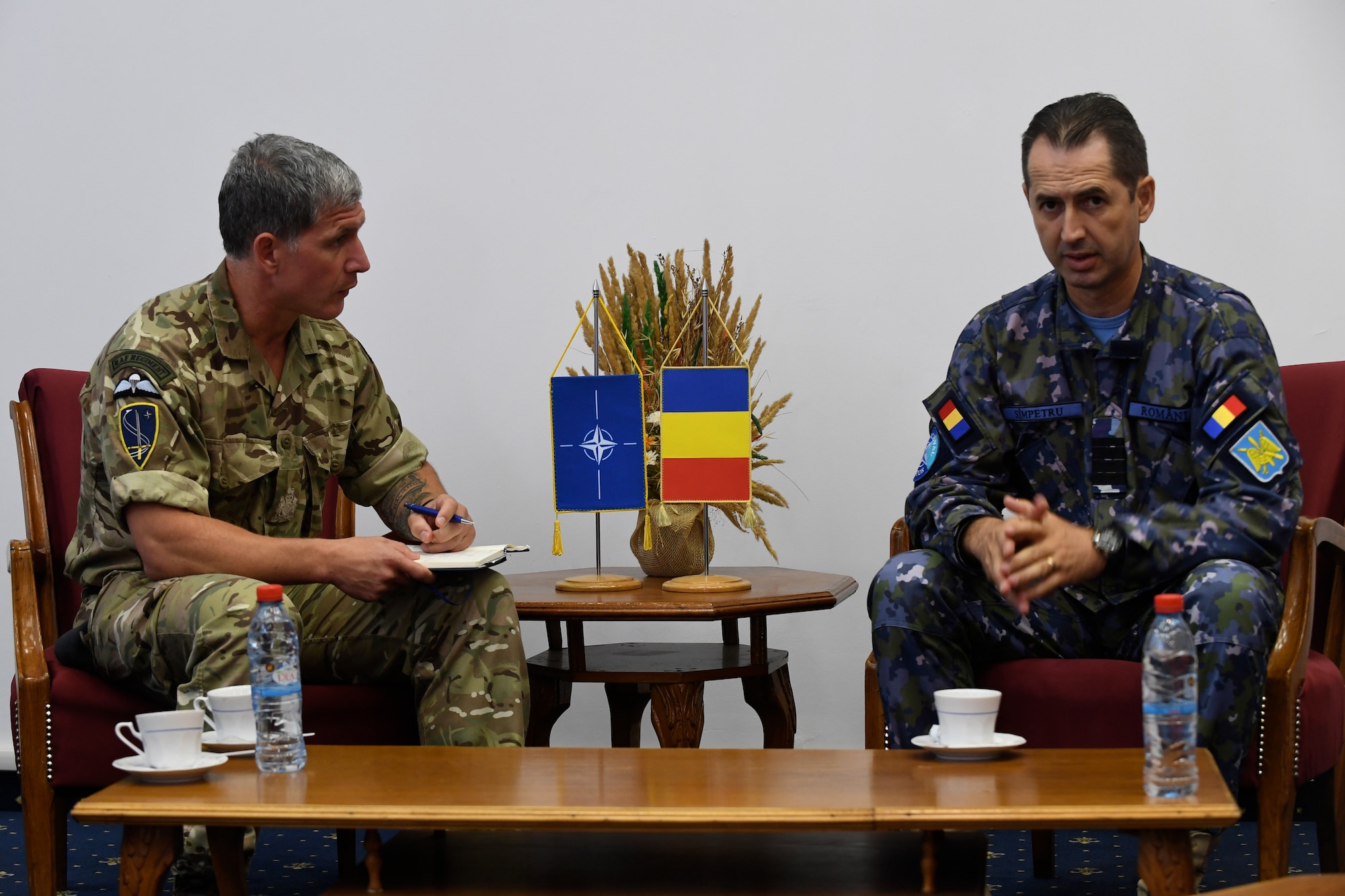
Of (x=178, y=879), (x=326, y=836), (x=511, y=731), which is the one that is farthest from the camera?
(x=326, y=836)

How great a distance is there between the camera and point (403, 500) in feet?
8.24

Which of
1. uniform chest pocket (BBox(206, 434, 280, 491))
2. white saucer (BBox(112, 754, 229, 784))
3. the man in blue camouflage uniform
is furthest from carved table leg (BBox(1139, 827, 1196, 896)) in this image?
uniform chest pocket (BBox(206, 434, 280, 491))

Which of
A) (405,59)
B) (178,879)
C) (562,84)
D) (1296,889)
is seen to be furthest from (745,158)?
(1296,889)

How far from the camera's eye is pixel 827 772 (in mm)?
1534

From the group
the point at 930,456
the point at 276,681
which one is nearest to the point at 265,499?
the point at 276,681

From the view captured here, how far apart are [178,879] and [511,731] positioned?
526 millimetres

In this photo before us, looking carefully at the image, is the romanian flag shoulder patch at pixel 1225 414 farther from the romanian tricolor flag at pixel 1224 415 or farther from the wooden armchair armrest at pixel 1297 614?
the wooden armchair armrest at pixel 1297 614

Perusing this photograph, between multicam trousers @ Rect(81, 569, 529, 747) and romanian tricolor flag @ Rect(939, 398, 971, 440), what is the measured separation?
0.79 meters

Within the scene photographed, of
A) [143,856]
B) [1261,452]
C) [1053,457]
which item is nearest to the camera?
[143,856]

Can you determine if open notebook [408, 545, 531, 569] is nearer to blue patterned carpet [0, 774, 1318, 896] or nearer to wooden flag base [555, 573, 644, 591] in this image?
wooden flag base [555, 573, 644, 591]

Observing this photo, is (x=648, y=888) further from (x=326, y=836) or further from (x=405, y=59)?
(x=405, y=59)

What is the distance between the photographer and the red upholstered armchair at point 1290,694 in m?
1.89

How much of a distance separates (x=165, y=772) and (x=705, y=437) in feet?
4.26

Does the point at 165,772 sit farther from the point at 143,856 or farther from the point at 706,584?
the point at 706,584
